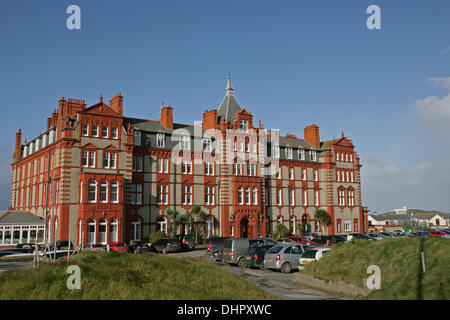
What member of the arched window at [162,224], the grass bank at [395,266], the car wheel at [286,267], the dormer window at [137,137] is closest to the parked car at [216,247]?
the car wheel at [286,267]

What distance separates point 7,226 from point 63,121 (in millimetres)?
13877

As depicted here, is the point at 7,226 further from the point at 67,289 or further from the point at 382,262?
the point at 382,262

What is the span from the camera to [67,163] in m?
42.3

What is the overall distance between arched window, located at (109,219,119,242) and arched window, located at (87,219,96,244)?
5.93ft

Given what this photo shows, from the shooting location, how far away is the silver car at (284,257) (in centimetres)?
2628

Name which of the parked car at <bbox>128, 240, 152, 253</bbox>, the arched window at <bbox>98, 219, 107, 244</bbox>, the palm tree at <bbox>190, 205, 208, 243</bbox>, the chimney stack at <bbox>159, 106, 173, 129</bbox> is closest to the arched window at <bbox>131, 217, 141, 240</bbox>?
the arched window at <bbox>98, 219, 107, 244</bbox>

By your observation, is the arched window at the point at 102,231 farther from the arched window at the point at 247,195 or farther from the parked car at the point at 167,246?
the arched window at the point at 247,195

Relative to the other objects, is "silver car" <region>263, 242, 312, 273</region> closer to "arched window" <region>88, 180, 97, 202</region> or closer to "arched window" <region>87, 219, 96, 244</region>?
"arched window" <region>87, 219, 96, 244</region>

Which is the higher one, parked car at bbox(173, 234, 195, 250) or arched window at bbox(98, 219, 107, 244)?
arched window at bbox(98, 219, 107, 244)

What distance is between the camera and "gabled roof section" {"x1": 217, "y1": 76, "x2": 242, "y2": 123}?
57.5m

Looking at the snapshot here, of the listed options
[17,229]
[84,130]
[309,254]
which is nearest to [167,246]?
[84,130]

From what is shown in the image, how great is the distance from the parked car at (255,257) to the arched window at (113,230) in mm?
19292

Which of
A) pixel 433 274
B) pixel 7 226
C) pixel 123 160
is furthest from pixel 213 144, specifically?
pixel 433 274

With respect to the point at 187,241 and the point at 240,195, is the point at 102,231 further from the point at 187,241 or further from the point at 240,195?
the point at 240,195
